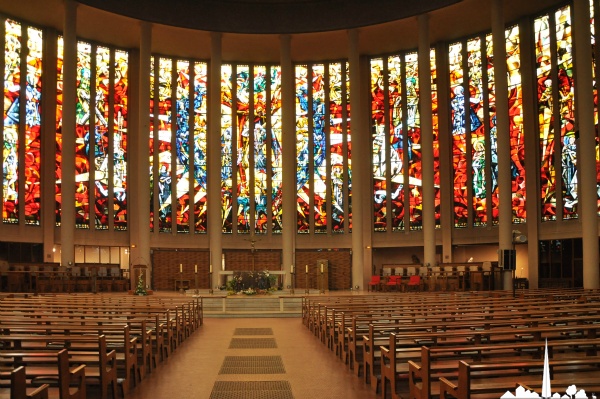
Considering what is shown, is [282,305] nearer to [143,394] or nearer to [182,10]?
[143,394]

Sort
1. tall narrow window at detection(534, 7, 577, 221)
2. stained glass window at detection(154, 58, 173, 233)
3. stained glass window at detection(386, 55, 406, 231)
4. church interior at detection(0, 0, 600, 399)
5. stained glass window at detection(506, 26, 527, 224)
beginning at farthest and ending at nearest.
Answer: stained glass window at detection(386, 55, 406, 231) < stained glass window at detection(154, 58, 173, 233) < stained glass window at detection(506, 26, 527, 224) < tall narrow window at detection(534, 7, 577, 221) < church interior at detection(0, 0, 600, 399)

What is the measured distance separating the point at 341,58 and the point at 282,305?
665 inches

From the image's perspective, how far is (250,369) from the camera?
8953 mm

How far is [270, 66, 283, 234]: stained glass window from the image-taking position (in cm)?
3222

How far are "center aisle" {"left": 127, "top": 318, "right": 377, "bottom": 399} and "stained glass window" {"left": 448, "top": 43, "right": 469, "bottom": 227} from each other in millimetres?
17827

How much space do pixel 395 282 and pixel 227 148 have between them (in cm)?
1129

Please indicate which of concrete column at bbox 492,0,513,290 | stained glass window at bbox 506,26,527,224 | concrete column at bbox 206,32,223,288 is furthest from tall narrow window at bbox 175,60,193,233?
concrete column at bbox 492,0,513,290

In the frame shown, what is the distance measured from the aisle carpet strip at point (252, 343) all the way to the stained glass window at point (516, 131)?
1842 centimetres

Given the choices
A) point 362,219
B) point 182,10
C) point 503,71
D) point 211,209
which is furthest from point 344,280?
point 182,10

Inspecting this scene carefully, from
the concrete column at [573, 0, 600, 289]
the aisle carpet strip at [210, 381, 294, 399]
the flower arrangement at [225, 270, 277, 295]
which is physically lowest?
the aisle carpet strip at [210, 381, 294, 399]

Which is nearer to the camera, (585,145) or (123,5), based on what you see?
(585,145)

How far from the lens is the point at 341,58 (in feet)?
107

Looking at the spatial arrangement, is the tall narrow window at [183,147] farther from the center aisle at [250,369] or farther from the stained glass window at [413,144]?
the center aisle at [250,369]

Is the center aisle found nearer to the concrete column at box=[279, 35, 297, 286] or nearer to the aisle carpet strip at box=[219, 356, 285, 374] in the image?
the aisle carpet strip at box=[219, 356, 285, 374]
